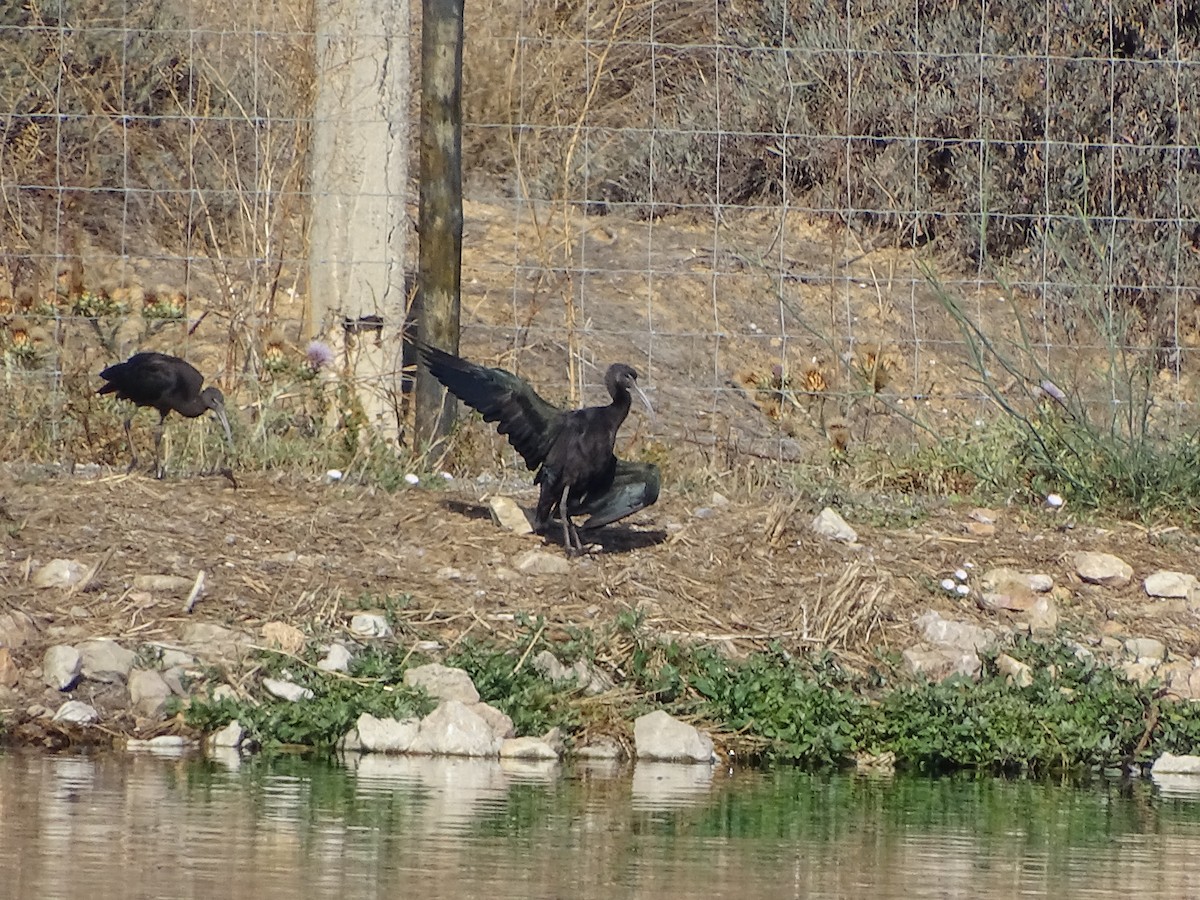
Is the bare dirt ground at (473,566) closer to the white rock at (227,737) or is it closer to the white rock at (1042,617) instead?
the white rock at (1042,617)

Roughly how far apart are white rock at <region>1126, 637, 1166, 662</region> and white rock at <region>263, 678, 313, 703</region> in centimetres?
317

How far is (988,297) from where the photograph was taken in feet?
49.3

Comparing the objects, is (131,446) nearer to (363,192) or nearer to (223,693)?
(363,192)

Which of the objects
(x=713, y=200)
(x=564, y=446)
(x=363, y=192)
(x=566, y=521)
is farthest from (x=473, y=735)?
(x=713, y=200)

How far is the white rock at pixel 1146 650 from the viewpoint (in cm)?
845

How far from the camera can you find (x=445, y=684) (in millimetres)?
7547

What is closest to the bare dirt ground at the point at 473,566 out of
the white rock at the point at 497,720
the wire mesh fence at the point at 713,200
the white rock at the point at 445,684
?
the white rock at the point at 445,684

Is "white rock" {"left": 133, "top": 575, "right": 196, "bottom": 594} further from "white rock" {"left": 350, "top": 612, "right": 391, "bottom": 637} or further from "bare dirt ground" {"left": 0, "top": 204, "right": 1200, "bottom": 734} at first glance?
"white rock" {"left": 350, "top": 612, "right": 391, "bottom": 637}

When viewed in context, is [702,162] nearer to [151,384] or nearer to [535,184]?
[535,184]

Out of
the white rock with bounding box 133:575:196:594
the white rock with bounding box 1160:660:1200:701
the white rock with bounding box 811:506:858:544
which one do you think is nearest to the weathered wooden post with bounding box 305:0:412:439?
the white rock with bounding box 811:506:858:544

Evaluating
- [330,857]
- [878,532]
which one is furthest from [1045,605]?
[330,857]

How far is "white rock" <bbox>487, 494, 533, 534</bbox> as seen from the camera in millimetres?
9148

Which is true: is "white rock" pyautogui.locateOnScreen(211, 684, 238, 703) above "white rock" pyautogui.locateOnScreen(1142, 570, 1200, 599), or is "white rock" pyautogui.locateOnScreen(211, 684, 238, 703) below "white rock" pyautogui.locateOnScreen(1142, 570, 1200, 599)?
below

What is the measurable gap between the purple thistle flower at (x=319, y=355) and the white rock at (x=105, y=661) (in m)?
3.10
